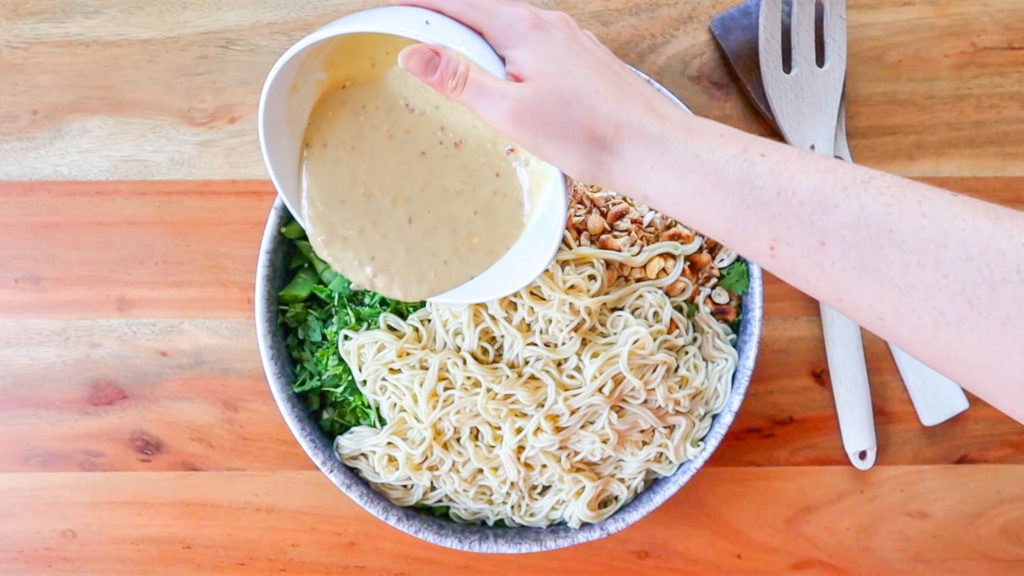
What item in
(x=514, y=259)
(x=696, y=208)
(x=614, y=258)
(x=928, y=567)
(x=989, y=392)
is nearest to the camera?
(x=989, y=392)

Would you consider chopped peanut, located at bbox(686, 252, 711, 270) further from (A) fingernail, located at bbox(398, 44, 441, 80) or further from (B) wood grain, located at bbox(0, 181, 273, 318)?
(B) wood grain, located at bbox(0, 181, 273, 318)

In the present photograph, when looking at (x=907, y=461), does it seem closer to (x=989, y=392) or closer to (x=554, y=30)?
(x=989, y=392)

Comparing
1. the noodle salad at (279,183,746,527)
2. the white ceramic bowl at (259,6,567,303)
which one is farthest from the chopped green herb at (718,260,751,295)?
the white ceramic bowl at (259,6,567,303)

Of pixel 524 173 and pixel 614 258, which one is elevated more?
pixel 524 173

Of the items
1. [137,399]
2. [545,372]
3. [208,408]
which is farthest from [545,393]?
[137,399]

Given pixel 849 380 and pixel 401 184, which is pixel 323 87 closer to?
pixel 401 184

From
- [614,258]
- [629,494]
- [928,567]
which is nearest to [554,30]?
[614,258]
